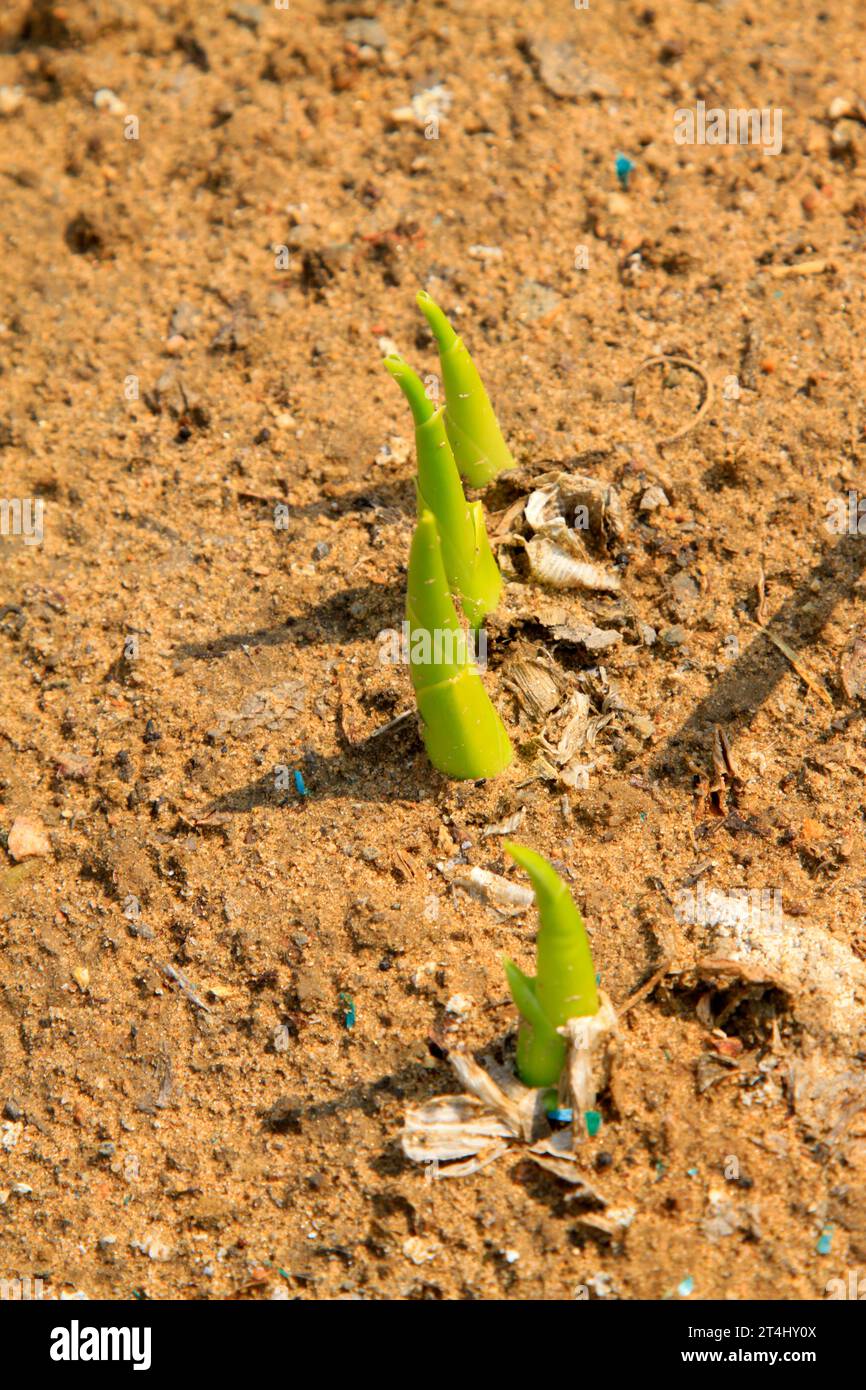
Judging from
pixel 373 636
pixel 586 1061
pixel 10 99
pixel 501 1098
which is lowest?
pixel 501 1098

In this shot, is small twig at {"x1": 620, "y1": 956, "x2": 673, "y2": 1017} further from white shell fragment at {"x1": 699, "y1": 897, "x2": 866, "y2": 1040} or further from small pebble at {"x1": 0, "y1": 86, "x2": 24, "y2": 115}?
small pebble at {"x1": 0, "y1": 86, "x2": 24, "y2": 115}

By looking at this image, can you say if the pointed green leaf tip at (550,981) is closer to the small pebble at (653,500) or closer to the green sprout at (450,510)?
the green sprout at (450,510)

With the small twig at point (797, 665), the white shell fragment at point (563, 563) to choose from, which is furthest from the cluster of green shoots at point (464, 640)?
the small twig at point (797, 665)

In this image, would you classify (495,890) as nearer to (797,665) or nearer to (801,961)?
(801,961)

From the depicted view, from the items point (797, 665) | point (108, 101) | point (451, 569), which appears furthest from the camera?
point (108, 101)

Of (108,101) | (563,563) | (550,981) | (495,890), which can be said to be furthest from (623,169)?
(550,981)

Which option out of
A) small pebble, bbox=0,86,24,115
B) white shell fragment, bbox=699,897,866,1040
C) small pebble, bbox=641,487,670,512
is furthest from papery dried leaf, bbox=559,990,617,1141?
small pebble, bbox=0,86,24,115
